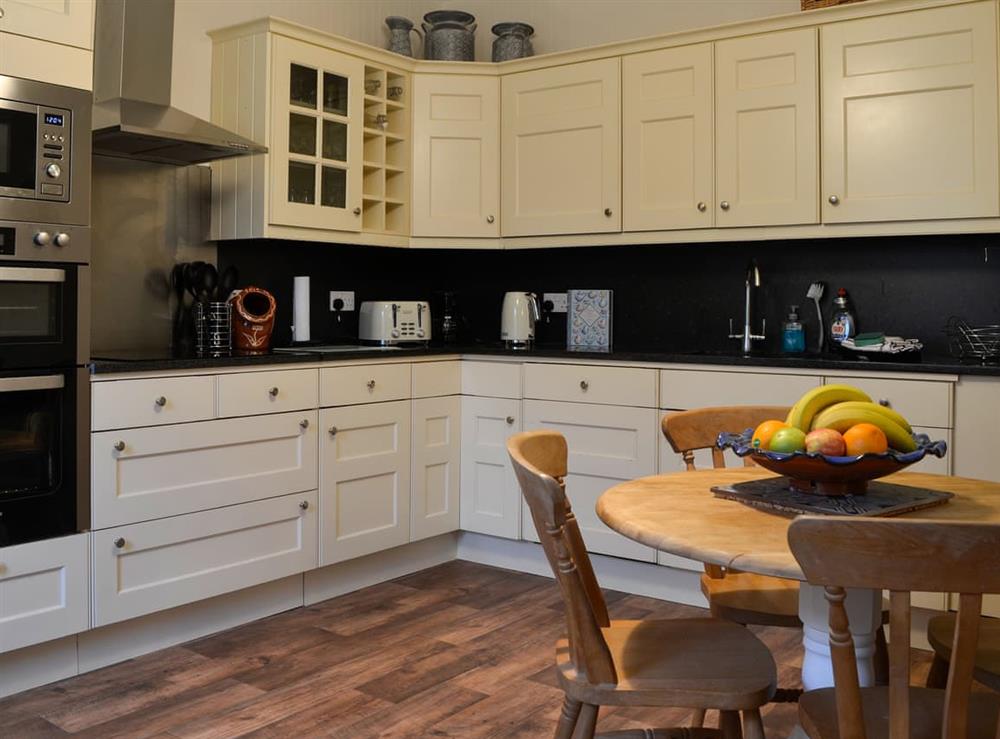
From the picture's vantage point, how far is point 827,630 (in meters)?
1.72

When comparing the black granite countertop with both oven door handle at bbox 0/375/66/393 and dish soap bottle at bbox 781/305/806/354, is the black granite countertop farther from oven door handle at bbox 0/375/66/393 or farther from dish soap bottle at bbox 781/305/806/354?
dish soap bottle at bbox 781/305/806/354

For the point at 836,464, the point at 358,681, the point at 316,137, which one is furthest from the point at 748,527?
the point at 316,137

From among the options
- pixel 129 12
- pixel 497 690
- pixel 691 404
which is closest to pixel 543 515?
pixel 497 690

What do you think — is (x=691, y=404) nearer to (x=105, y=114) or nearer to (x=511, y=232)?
(x=511, y=232)

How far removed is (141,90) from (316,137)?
2.29 ft

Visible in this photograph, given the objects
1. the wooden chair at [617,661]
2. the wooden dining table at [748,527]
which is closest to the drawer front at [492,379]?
the wooden dining table at [748,527]

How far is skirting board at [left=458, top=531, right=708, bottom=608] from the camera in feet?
11.7

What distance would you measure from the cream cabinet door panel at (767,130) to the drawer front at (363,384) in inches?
52.6

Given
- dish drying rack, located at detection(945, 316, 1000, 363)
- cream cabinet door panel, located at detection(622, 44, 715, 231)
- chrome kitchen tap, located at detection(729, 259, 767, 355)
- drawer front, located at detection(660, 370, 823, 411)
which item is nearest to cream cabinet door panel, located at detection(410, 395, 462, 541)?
drawer front, located at detection(660, 370, 823, 411)

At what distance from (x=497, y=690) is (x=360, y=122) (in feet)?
7.53

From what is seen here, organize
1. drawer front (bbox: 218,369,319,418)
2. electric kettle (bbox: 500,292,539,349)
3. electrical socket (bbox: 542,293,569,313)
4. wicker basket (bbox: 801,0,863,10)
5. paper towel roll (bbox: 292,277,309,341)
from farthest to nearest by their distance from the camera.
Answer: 1. electrical socket (bbox: 542,293,569,313)
2. electric kettle (bbox: 500,292,539,349)
3. paper towel roll (bbox: 292,277,309,341)
4. wicker basket (bbox: 801,0,863,10)
5. drawer front (bbox: 218,369,319,418)

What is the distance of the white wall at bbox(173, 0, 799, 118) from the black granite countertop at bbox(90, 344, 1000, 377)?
3.63 feet

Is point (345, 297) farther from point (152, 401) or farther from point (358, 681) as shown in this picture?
point (358, 681)

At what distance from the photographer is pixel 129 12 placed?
3.29 meters
